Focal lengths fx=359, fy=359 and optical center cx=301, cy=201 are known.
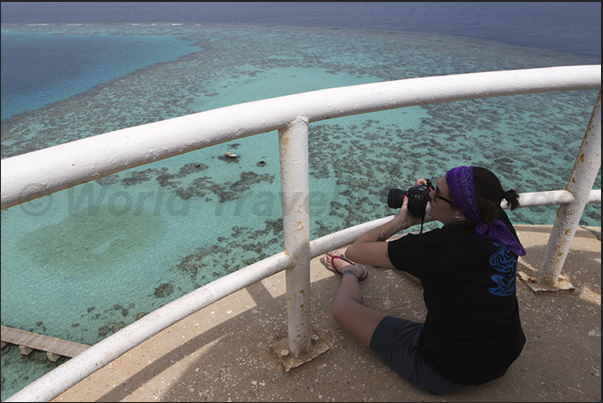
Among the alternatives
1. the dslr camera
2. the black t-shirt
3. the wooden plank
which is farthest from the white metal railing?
the wooden plank

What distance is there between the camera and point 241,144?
4.43 meters

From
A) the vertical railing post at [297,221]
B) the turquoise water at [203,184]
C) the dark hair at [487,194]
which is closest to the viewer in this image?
the vertical railing post at [297,221]

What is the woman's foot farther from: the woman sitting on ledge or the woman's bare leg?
the woman sitting on ledge

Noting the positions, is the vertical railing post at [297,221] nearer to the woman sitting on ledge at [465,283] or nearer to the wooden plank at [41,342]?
the woman sitting on ledge at [465,283]

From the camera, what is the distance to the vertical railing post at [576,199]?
1.11 meters

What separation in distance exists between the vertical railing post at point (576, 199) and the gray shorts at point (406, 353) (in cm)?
63

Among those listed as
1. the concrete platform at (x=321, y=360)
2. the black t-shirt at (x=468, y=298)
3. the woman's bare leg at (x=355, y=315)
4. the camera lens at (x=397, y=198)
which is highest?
the camera lens at (x=397, y=198)

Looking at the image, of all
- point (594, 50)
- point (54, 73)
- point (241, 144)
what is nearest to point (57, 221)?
point (241, 144)

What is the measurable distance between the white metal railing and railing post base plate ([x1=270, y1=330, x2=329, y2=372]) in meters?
0.02

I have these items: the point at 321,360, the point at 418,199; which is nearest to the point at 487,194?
the point at 418,199

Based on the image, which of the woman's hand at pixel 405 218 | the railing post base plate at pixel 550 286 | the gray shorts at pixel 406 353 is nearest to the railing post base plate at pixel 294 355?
the gray shorts at pixel 406 353

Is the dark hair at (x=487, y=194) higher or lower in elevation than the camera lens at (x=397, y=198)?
higher

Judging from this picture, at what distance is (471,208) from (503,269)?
19 centimetres

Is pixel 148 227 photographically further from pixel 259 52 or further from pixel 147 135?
pixel 259 52
